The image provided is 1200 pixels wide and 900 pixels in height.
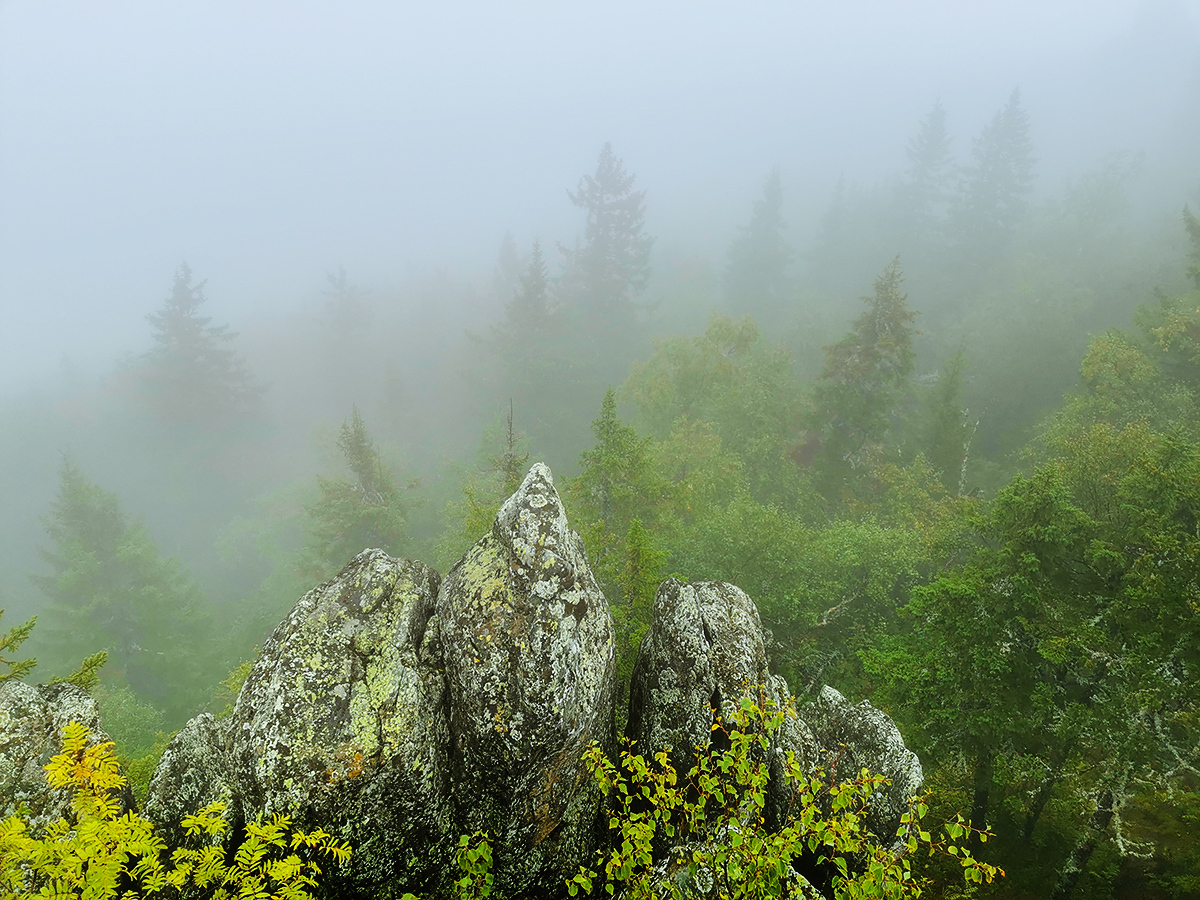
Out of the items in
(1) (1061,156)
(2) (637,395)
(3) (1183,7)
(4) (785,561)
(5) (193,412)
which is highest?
(3) (1183,7)

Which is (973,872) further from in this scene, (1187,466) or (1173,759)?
(1187,466)

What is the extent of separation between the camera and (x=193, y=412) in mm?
60594

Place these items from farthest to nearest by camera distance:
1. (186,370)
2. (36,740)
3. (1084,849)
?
(186,370) < (1084,849) < (36,740)

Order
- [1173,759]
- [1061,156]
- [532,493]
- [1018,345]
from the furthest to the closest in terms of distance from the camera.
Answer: [1061,156] → [1018,345] → [1173,759] → [532,493]

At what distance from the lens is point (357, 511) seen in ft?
109

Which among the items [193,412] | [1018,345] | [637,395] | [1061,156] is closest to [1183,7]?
[1061,156]

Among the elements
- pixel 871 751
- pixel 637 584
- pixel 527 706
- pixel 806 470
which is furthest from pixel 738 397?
Result: pixel 527 706

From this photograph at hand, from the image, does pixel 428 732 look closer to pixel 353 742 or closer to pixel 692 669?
pixel 353 742

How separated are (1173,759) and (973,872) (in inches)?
524

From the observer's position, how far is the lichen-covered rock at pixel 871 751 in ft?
37.9

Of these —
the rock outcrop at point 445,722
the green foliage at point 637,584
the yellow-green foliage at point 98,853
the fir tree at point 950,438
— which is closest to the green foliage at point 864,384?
the fir tree at point 950,438

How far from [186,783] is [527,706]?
253 inches

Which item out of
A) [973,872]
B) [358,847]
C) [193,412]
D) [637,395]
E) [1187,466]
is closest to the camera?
[973,872]

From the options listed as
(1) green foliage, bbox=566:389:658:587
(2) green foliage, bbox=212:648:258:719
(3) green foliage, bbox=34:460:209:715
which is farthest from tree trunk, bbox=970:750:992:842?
(3) green foliage, bbox=34:460:209:715
